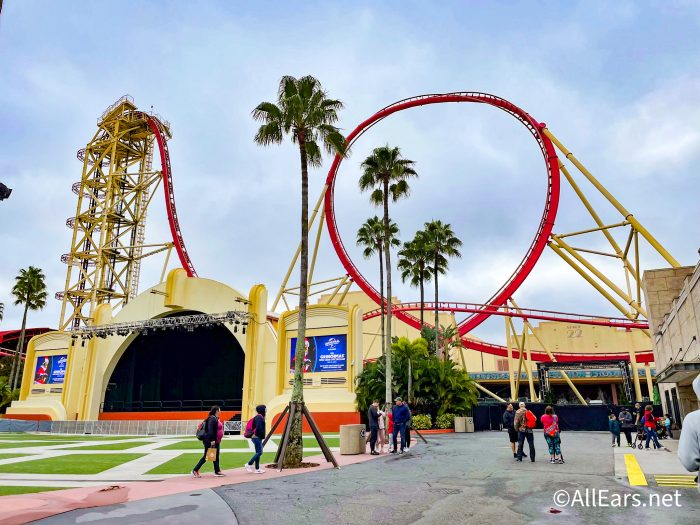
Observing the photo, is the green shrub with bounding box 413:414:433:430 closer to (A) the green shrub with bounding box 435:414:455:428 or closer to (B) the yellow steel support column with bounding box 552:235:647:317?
(A) the green shrub with bounding box 435:414:455:428

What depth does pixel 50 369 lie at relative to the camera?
43.8 metres

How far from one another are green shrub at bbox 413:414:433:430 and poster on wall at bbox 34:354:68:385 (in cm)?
3102

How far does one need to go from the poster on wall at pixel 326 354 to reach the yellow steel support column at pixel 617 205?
60.8 feet

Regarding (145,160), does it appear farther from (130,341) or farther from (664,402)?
(664,402)

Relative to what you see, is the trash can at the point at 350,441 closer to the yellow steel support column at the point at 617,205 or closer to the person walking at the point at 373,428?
the person walking at the point at 373,428

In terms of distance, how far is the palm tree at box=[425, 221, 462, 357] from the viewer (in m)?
37.8

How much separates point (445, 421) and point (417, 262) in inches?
504

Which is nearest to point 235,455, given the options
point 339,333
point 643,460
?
point 643,460

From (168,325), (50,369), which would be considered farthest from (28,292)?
(168,325)

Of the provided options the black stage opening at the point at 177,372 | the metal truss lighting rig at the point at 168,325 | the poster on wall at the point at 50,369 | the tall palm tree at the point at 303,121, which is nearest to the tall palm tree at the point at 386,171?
the tall palm tree at the point at 303,121

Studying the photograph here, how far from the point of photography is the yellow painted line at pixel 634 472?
9180mm

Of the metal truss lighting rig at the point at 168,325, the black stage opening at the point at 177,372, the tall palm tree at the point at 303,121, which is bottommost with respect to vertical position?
the black stage opening at the point at 177,372

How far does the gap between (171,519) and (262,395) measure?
2867 centimetres

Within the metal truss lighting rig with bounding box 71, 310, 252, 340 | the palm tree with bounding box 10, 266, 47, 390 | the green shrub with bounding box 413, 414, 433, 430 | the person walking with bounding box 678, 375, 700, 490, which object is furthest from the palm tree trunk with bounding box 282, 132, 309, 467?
the palm tree with bounding box 10, 266, 47, 390
